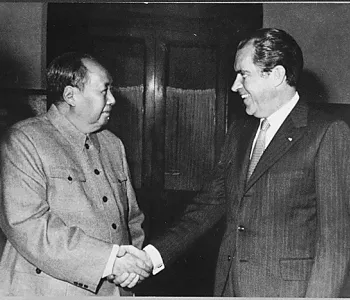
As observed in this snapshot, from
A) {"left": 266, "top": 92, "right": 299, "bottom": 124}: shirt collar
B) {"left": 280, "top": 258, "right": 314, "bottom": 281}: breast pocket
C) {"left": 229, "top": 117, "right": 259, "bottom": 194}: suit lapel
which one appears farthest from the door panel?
{"left": 280, "top": 258, "right": 314, "bottom": 281}: breast pocket

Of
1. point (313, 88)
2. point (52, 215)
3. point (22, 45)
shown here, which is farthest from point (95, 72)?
point (313, 88)

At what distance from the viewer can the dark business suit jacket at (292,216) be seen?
3.57 feet

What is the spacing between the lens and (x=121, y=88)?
4.95 feet

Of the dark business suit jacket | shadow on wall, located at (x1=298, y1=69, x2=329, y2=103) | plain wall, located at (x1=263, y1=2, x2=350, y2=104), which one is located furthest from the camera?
shadow on wall, located at (x1=298, y1=69, x2=329, y2=103)

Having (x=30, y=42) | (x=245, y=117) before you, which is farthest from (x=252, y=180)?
(x=30, y=42)

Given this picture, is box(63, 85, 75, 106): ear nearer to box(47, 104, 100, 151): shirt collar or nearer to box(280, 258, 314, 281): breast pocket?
box(47, 104, 100, 151): shirt collar

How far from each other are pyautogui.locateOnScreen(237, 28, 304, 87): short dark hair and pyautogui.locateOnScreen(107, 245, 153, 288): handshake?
2.24ft

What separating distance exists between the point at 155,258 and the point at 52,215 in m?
0.39

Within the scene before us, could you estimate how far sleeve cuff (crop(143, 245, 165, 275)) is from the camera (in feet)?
4.58

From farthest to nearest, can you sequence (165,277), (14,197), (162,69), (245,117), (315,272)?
(162,69) → (165,277) → (245,117) → (14,197) → (315,272)

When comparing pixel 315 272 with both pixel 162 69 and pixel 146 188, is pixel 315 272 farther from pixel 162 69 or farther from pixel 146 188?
pixel 162 69

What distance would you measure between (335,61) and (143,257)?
88cm

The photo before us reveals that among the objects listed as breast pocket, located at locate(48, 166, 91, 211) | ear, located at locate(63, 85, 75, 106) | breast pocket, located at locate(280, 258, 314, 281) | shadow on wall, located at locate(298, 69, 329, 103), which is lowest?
breast pocket, located at locate(280, 258, 314, 281)

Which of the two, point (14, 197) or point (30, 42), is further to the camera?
point (30, 42)
